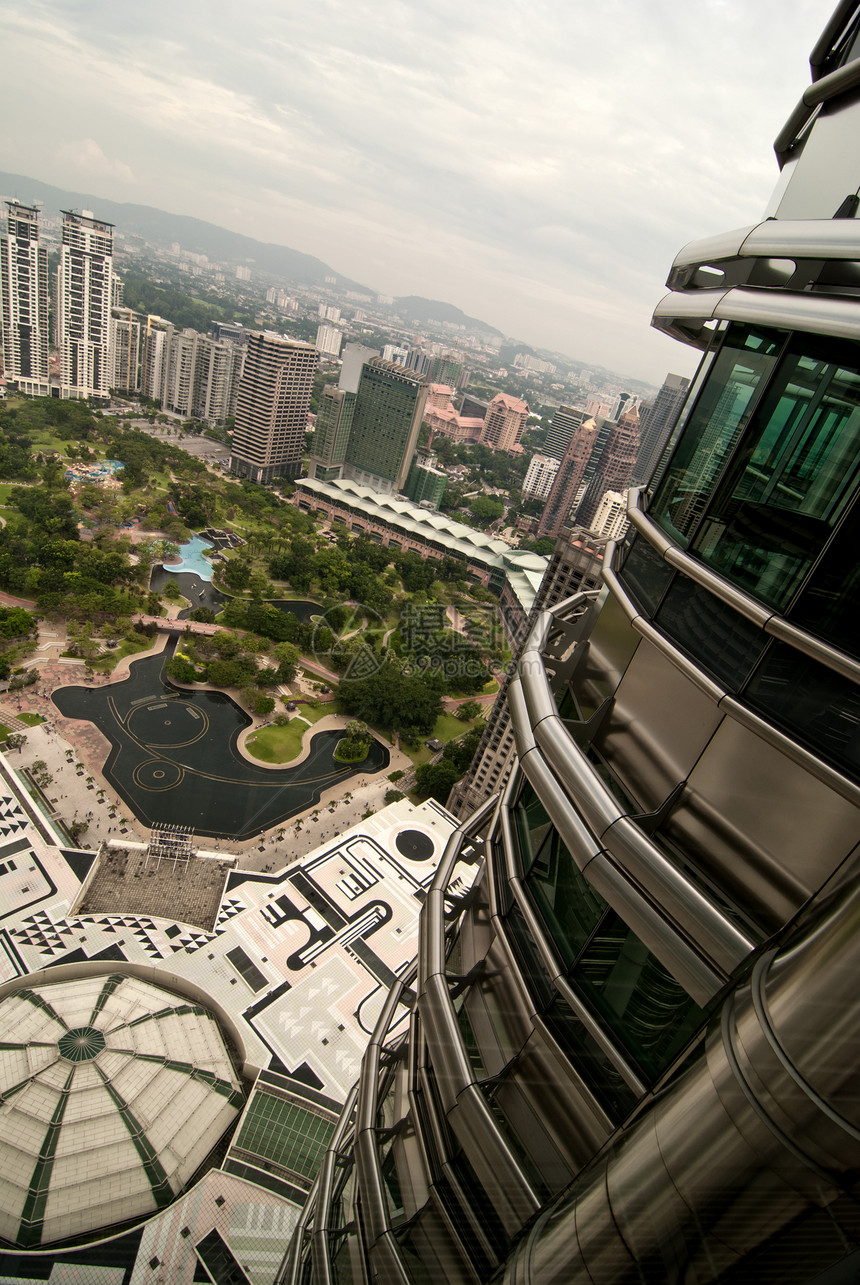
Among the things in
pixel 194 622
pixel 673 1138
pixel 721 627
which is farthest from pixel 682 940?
pixel 194 622

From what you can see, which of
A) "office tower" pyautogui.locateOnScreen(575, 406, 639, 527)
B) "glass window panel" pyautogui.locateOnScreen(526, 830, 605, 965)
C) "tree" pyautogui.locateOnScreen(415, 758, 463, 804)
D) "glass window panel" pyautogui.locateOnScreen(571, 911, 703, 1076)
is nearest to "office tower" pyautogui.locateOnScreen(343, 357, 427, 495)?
"office tower" pyautogui.locateOnScreen(575, 406, 639, 527)

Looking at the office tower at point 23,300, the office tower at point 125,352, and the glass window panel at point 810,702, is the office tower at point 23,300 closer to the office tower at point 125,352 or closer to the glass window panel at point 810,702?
the office tower at point 125,352

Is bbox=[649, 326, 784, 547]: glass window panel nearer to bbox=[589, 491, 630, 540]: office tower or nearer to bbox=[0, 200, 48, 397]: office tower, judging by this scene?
bbox=[589, 491, 630, 540]: office tower

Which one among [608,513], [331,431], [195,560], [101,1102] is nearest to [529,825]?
[101,1102]

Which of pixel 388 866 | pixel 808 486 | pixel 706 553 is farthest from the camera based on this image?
pixel 388 866

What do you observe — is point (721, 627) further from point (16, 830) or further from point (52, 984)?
point (16, 830)

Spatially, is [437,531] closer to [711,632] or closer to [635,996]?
[711,632]

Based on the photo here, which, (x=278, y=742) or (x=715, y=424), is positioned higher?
(x=715, y=424)
